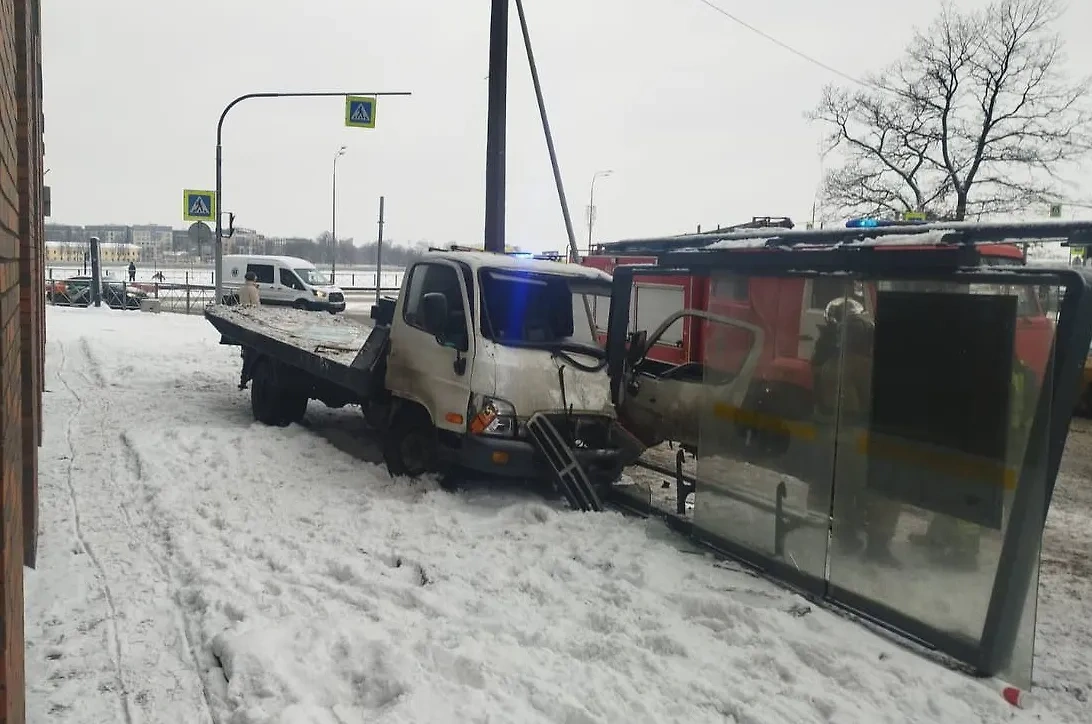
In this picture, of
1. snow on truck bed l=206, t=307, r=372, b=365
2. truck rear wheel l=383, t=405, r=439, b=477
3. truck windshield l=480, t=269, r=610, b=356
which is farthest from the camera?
snow on truck bed l=206, t=307, r=372, b=365

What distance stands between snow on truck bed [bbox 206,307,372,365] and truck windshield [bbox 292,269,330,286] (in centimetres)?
1743

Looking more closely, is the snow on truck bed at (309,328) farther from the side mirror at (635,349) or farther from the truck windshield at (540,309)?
the side mirror at (635,349)

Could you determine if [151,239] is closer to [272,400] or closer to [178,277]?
[178,277]

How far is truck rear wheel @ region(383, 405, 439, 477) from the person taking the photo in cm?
741

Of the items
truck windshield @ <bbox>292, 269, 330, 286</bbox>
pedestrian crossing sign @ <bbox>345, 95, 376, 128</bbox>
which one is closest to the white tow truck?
pedestrian crossing sign @ <bbox>345, 95, 376, 128</bbox>

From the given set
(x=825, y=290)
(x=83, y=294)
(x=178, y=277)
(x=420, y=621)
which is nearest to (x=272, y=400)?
(x=420, y=621)

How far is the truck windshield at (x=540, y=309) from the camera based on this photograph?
722 cm

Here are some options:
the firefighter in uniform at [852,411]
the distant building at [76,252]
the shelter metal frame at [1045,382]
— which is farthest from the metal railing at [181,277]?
the firefighter in uniform at [852,411]

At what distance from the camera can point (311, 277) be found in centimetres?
3041

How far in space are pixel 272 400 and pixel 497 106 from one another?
214 inches

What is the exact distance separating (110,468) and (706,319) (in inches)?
213

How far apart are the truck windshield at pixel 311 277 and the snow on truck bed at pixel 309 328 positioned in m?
17.4

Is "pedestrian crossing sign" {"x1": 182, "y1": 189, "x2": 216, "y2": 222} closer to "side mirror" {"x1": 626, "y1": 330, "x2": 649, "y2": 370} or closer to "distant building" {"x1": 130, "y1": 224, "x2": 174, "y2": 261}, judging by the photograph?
"side mirror" {"x1": 626, "y1": 330, "x2": 649, "y2": 370}

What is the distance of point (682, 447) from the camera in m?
6.68
